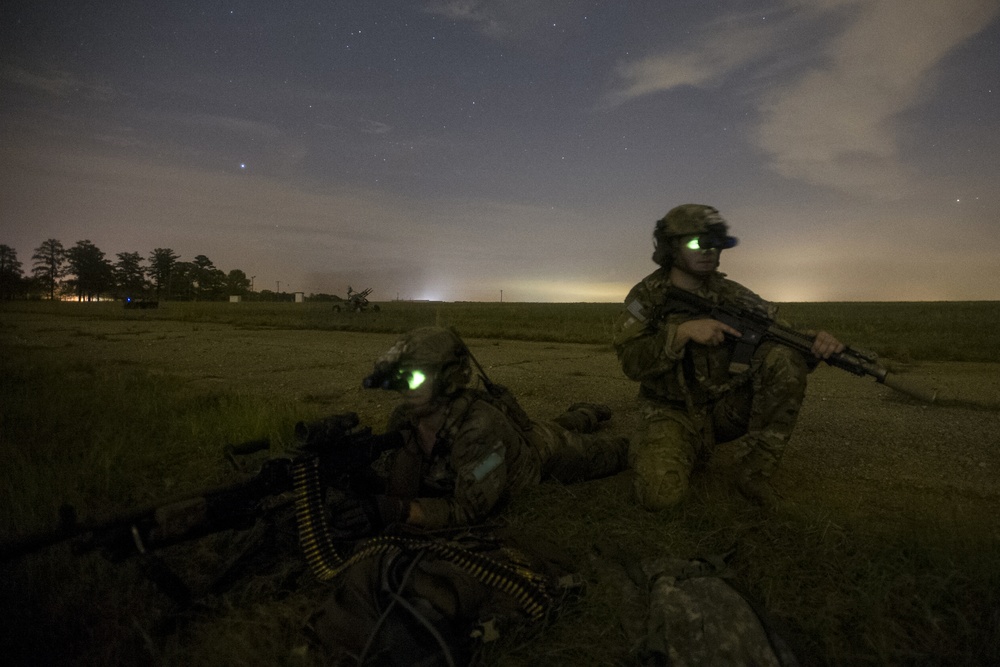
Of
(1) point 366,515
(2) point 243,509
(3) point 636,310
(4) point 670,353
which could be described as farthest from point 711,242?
(2) point 243,509

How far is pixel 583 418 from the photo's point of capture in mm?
5012

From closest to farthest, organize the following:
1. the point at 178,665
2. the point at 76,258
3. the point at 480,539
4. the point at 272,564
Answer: the point at 178,665, the point at 480,539, the point at 272,564, the point at 76,258

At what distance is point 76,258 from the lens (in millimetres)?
97750

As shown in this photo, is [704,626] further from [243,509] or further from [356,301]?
[356,301]

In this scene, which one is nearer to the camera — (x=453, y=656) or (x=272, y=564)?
(x=453, y=656)

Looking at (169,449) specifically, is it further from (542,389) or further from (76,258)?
(76,258)

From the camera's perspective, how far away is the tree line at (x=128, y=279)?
304 feet

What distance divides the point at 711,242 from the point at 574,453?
1.80 metres

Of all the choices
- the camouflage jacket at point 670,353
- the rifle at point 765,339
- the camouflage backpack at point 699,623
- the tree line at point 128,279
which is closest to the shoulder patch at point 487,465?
the camouflage backpack at point 699,623

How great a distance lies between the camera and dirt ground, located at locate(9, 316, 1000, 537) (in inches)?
139

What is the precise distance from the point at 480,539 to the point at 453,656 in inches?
27.2

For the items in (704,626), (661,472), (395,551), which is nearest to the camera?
(704,626)

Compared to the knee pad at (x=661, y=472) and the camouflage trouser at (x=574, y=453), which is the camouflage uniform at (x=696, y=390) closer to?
the knee pad at (x=661, y=472)

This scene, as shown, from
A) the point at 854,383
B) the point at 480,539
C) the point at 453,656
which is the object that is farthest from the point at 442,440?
the point at 854,383
